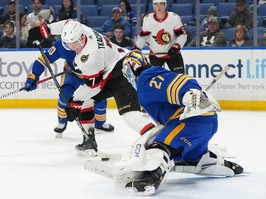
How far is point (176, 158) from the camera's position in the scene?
3752 millimetres

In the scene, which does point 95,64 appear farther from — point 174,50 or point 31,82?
point 174,50

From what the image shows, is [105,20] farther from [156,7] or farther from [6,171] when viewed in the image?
[6,171]

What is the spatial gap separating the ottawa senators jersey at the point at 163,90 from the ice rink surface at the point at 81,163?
0.41m

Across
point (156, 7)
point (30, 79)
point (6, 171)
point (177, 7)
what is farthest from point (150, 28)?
point (6, 171)

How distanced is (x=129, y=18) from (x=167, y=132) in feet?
14.8

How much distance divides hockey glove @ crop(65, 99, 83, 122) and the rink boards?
3.07 metres

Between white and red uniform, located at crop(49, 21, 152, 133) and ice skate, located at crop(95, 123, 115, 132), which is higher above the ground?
white and red uniform, located at crop(49, 21, 152, 133)

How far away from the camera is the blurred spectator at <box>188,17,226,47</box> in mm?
7664

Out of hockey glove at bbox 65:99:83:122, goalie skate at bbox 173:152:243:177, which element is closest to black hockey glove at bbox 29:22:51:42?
hockey glove at bbox 65:99:83:122

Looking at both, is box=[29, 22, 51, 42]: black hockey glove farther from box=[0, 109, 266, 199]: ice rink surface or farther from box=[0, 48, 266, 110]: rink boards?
box=[0, 48, 266, 110]: rink boards

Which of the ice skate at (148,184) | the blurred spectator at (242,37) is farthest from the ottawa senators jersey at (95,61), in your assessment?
the blurred spectator at (242,37)

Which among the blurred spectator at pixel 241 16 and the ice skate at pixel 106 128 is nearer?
the ice skate at pixel 106 128

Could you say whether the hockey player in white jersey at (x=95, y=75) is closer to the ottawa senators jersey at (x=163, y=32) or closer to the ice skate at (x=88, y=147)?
the ice skate at (x=88, y=147)

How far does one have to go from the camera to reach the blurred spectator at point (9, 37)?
804 centimetres
